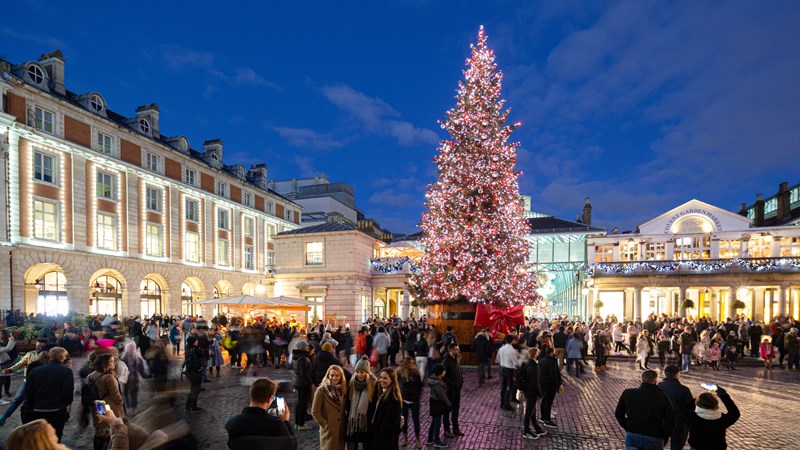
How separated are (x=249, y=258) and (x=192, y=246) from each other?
8036 millimetres

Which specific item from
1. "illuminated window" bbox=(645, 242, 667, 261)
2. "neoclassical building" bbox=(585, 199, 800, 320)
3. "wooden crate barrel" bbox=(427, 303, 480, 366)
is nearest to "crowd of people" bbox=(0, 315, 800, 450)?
"wooden crate barrel" bbox=(427, 303, 480, 366)

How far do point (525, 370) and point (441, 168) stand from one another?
433 inches

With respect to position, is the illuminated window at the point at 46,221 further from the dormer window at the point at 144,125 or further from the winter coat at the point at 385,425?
the winter coat at the point at 385,425

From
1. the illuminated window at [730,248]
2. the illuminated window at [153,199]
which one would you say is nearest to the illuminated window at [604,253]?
the illuminated window at [730,248]

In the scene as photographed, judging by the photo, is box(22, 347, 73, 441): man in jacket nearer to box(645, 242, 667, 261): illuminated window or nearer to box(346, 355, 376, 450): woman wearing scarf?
box(346, 355, 376, 450): woman wearing scarf

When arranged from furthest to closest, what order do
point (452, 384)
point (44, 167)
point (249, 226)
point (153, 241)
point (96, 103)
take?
point (249, 226) < point (153, 241) < point (96, 103) < point (44, 167) < point (452, 384)

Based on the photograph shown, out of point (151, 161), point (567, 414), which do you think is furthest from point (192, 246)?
point (567, 414)

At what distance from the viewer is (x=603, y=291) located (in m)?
35.2

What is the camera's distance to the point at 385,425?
5.70 meters

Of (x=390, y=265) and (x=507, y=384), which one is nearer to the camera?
(x=507, y=384)

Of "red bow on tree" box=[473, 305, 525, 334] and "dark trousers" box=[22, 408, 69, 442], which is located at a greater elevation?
"dark trousers" box=[22, 408, 69, 442]

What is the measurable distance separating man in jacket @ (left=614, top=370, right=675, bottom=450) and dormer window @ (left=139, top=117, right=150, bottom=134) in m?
40.0

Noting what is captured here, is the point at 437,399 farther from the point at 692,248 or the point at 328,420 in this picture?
the point at 692,248

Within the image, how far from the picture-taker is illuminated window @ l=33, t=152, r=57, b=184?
26.7m
